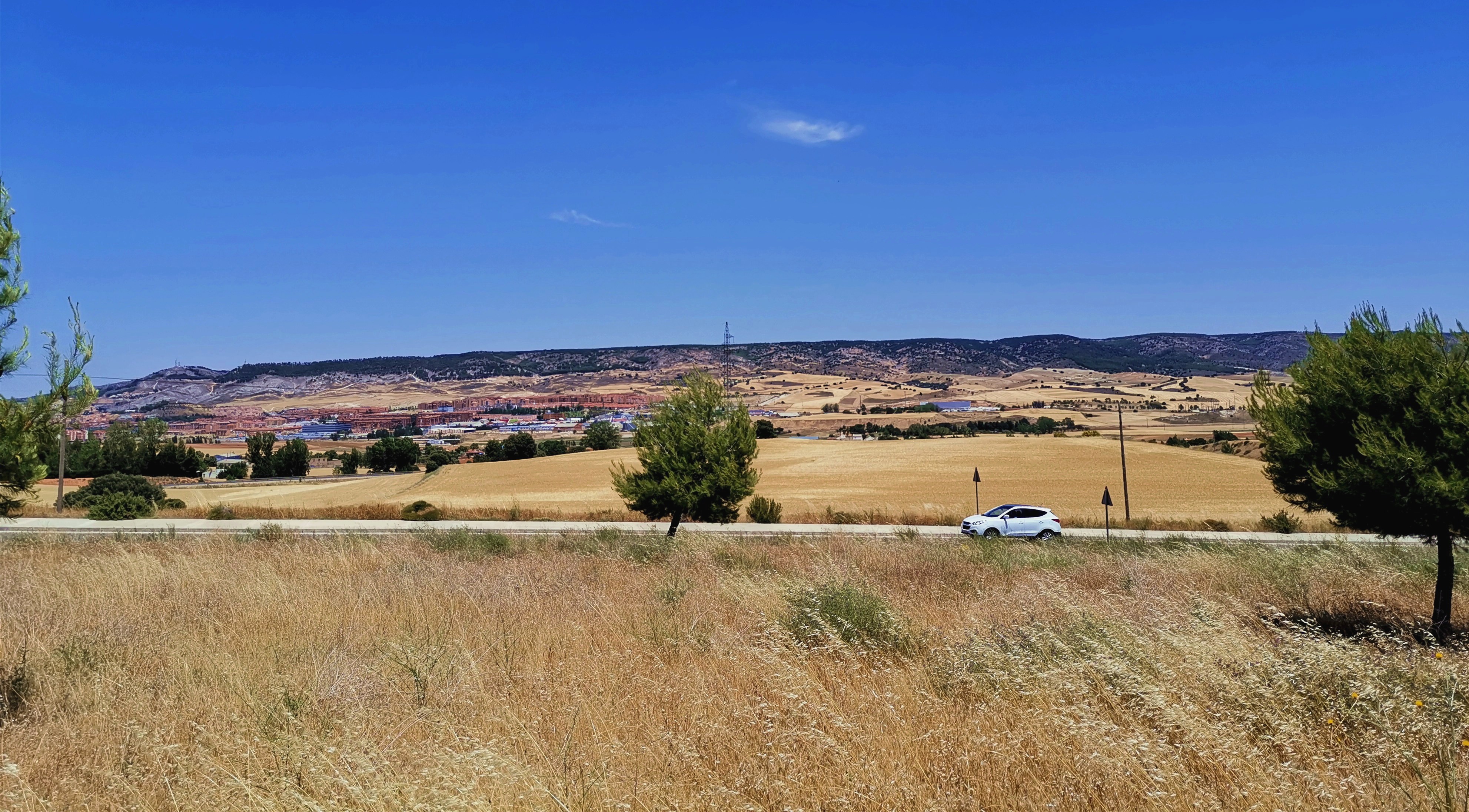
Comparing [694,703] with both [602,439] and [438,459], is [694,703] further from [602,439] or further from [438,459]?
[438,459]

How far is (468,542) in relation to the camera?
1867cm

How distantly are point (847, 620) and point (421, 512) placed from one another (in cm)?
3974

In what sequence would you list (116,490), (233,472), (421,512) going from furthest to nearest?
(233,472) < (116,490) < (421,512)

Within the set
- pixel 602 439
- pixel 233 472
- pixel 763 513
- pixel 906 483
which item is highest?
pixel 602 439

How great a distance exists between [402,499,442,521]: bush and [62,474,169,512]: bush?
1354 centimetres

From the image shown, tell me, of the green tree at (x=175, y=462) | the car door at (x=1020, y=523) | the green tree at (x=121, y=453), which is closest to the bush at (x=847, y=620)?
the car door at (x=1020, y=523)

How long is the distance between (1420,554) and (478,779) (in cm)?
2235

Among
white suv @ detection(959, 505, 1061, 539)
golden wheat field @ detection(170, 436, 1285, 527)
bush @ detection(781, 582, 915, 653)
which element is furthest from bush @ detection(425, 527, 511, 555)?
golden wheat field @ detection(170, 436, 1285, 527)

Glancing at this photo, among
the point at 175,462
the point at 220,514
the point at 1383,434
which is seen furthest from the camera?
the point at 175,462

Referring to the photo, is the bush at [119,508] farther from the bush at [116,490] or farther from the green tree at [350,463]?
the green tree at [350,463]

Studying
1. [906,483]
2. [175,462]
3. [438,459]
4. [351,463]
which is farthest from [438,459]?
[906,483]

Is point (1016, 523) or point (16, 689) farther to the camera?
point (1016, 523)

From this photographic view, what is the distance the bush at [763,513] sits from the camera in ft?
128

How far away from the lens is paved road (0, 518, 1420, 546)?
26.6m
